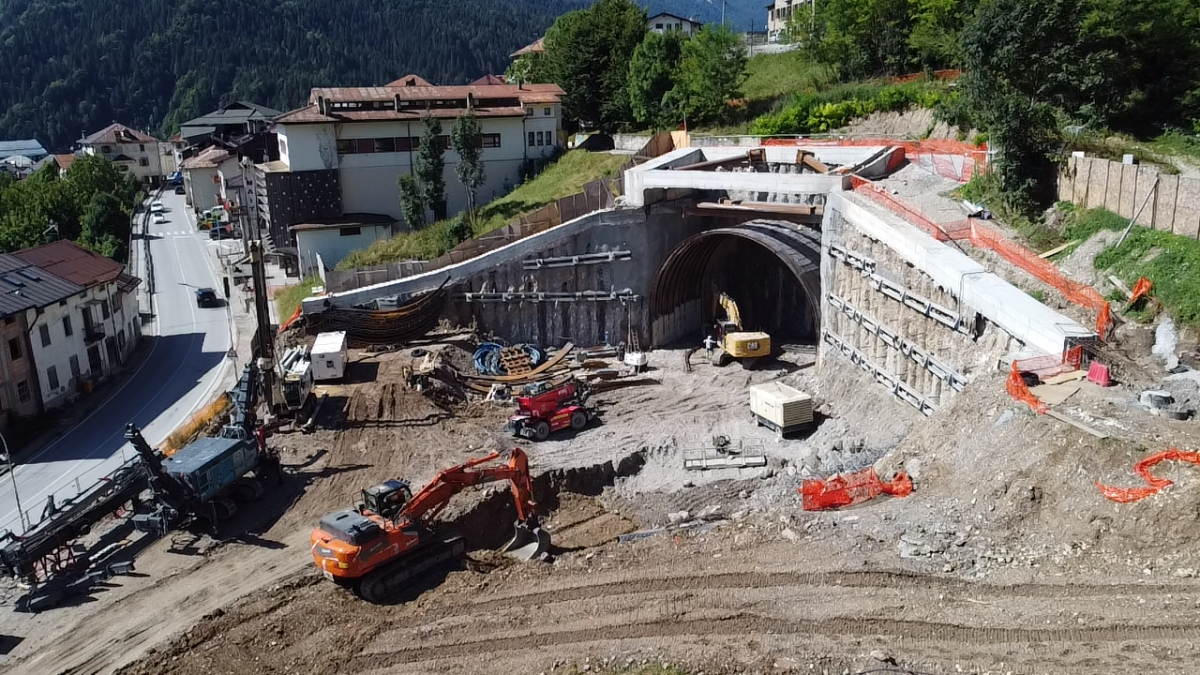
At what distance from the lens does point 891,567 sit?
1579 centimetres

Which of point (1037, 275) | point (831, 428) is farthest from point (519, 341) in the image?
point (1037, 275)

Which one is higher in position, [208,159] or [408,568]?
[208,159]

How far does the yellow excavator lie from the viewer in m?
33.4

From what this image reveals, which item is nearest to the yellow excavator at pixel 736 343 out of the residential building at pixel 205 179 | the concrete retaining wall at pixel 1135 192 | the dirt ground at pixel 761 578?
the dirt ground at pixel 761 578

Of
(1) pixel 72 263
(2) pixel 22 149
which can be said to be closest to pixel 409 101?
(1) pixel 72 263

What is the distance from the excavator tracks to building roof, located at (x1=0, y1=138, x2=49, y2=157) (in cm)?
14193

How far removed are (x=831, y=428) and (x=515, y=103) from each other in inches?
1289

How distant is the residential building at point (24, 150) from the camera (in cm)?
13288

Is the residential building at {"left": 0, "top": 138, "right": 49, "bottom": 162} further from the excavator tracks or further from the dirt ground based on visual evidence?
the excavator tracks

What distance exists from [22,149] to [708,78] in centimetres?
12847

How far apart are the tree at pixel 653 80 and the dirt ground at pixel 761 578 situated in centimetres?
3196

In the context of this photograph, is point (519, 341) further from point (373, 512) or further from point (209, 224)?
point (209, 224)

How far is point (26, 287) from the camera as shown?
110 feet

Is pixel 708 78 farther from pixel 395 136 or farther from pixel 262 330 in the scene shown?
pixel 262 330
